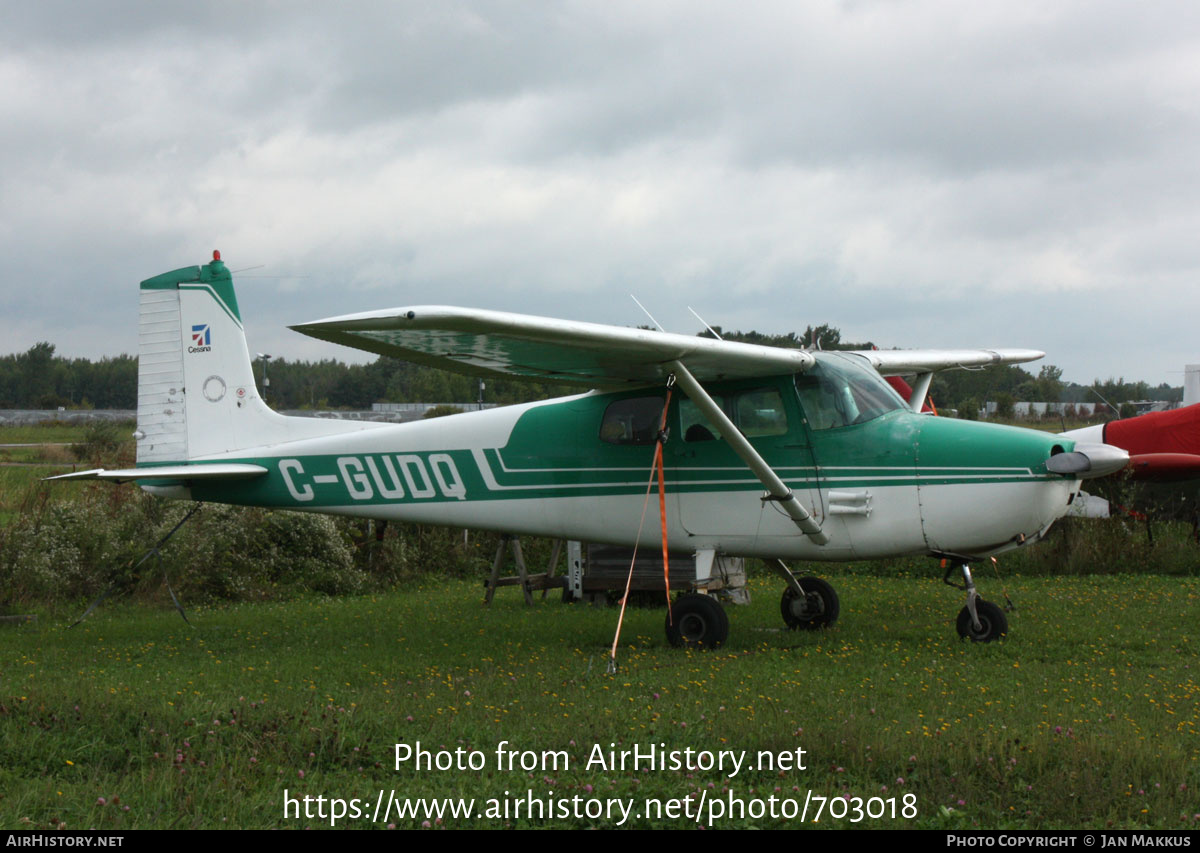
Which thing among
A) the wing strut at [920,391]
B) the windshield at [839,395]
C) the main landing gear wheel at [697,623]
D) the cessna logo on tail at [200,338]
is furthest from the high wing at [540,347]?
the cessna logo on tail at [200,338]

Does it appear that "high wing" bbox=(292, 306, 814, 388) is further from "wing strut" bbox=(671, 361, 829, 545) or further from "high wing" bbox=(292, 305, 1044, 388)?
"wing strut" bbox=(671, 361, 829, 545)

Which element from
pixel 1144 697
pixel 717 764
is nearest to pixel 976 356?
pixel 1144 697

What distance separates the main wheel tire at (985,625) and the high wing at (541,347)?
9.01ft

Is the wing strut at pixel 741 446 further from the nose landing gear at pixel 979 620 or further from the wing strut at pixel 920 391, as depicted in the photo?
the wing strut at pixel 920 391

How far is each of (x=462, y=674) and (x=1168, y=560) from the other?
11.7 meters


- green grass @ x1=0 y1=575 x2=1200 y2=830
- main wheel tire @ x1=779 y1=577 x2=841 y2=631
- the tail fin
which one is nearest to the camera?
green grass @ x1=0 y1=575 x2=1200 y2=830

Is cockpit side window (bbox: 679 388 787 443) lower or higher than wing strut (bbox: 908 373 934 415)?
lower

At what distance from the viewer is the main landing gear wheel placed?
941cm

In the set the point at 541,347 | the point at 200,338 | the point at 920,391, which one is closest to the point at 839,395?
the point at 541,347

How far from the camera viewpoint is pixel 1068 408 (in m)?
41.1

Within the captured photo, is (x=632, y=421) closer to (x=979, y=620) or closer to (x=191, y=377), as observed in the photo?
(x=979, y=620)

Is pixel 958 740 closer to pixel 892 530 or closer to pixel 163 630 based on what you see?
pixel 892 530

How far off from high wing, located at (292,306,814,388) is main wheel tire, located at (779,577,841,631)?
2.63 meters

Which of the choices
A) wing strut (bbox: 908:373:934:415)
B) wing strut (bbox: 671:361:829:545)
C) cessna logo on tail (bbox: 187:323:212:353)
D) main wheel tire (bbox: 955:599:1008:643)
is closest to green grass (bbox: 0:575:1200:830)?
main wheel tire (bbox: 955:599:1008:643)
